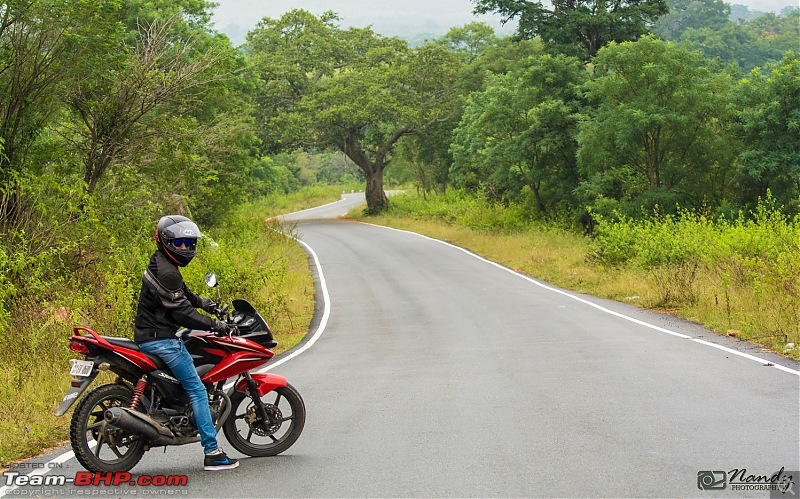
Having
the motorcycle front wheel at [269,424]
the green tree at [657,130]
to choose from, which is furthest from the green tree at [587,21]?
the motorcycle front wheel at [269,424]

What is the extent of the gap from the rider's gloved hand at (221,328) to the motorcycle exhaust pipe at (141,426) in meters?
0.81

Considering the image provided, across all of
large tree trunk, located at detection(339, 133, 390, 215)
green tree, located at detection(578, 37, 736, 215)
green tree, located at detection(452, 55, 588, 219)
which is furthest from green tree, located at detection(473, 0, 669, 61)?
large tree trunk, located at detection(339, 133, 390, 215)

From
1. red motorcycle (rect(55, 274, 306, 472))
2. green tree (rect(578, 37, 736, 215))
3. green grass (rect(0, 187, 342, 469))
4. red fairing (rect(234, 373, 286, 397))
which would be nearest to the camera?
red motorcycle (rect(55, 274, 306, 472))

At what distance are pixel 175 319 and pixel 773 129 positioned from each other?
26.2 m

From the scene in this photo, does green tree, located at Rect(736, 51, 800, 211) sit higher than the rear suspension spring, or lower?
higher

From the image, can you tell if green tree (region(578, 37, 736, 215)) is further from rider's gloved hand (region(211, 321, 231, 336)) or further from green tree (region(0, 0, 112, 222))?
rider's gloved hand (region(211, 321, 231, 336))

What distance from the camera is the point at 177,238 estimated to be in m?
6.66

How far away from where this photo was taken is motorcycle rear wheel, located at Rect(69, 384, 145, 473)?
632 centimetres

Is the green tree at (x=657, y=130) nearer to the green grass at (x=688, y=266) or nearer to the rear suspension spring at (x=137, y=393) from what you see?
the green grass at (x=688, y=266)

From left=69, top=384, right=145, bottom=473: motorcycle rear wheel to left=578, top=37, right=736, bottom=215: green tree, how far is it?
2580cm

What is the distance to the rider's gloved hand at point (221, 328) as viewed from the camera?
261 inches

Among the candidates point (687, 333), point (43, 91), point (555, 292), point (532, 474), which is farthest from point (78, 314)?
point (555, 292)

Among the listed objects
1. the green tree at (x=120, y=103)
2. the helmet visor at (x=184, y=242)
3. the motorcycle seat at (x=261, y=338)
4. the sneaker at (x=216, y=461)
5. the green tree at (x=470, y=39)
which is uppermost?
the green tree at (x=470, y=39)

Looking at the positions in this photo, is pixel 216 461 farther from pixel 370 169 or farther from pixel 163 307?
pixel 370 169
